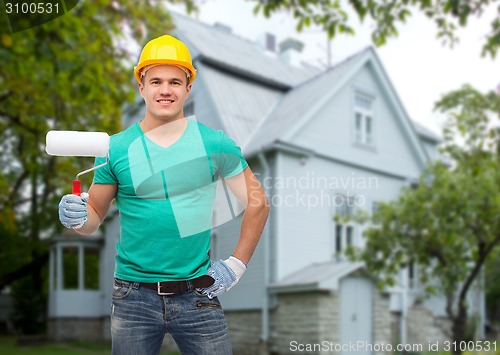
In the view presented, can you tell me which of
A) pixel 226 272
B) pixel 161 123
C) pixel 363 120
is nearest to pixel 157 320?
pixel 226 272

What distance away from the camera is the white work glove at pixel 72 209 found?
63.3 inches

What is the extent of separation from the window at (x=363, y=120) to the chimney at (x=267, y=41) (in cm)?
403

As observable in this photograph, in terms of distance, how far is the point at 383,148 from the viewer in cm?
1661

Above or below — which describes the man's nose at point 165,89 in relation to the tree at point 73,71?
below

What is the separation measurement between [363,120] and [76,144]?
603 inches

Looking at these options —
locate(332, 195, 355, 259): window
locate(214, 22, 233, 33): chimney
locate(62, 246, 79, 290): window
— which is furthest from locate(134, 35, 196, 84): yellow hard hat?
locate(62, 246, 79, 290): window

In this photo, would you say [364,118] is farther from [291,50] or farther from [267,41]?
[267,41]

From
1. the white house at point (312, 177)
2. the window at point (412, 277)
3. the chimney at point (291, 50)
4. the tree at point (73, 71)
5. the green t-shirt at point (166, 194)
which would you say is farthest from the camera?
the chimney at point (291, 50)

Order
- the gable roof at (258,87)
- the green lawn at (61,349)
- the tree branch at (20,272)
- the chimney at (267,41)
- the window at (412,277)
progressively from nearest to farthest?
the gable roof at (258,87)
the green lawn at (61,349)
the window at (412,277)
the chimney at (267,41)
the tree branch at (20,272)

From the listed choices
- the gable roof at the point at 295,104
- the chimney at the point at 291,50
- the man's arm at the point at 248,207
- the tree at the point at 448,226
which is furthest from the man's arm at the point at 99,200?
the chimney at the point at 291,50

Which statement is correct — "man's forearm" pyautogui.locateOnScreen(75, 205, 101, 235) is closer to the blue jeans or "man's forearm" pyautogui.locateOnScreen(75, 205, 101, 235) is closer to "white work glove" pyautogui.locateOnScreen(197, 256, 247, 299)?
the blue jeans

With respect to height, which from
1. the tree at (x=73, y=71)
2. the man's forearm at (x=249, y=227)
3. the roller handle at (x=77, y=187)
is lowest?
the man's forearm at (x=249, y=227)

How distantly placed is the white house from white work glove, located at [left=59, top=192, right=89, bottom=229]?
31.8 feet

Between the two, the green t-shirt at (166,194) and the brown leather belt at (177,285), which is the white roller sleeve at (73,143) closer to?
the green t-shirt at (166,194)
